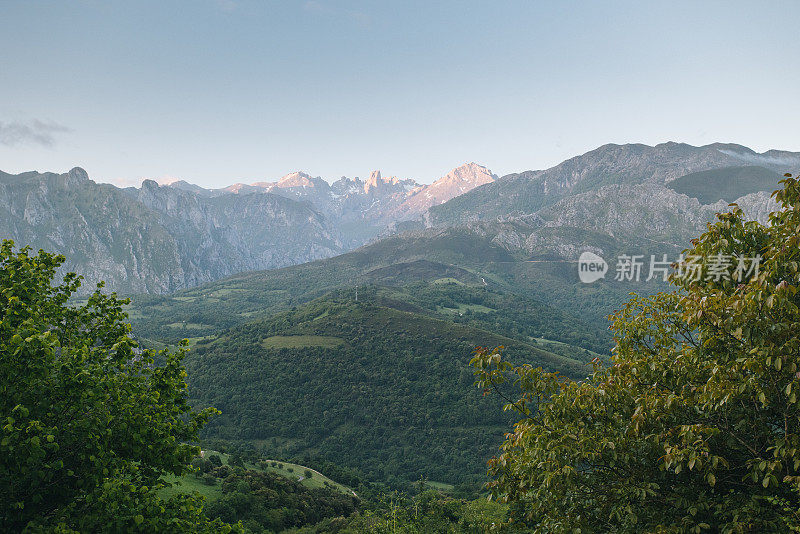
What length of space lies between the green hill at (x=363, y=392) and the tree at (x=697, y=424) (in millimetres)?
109911

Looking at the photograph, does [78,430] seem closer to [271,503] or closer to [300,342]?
[271,503]

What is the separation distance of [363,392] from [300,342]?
37.4 meters

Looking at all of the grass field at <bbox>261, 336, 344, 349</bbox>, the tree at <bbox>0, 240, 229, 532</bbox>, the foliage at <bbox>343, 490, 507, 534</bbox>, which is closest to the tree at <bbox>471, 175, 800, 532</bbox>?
the tree at <bbox>0, 240, 229, 532</bbox>

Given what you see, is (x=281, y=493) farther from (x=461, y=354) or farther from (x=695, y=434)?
(x=461, y=354)

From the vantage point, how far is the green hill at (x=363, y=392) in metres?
121

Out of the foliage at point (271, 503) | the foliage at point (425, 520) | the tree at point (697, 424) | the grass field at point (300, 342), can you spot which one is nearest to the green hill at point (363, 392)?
the grass field at point (300, 342)

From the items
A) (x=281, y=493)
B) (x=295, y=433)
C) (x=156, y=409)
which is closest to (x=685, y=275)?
(x=156, y=409)

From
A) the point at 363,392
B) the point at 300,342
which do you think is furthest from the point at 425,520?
the point at 300,342

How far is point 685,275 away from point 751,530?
6010 millimetres

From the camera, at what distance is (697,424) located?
8148mm

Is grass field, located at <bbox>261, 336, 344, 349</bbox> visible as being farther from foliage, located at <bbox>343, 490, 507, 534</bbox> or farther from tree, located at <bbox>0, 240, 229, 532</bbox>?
tree, located at <bbox>0, 240, 229, 532</bbox>

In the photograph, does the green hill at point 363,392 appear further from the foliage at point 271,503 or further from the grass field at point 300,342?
the foliage at point 271,503

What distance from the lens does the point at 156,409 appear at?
38.4 ft

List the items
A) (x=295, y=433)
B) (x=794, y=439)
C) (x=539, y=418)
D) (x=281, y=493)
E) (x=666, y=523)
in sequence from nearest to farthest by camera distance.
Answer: (x=794, y=439) → (x=666, y=523) → (x=539, y=418) → (x=281, y=493) → (x=295, y=433)
